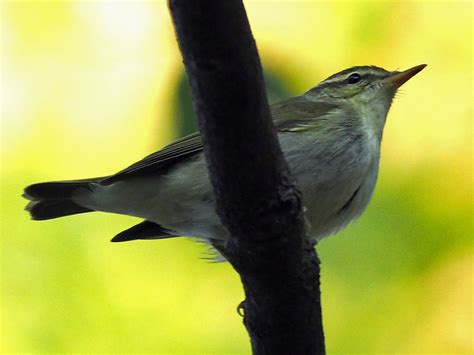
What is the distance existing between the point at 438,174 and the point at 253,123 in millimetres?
923

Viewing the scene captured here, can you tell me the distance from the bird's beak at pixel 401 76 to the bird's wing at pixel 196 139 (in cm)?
23

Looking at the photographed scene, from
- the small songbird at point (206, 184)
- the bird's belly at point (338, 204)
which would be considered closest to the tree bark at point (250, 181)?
the small songbird at point (206, 184)

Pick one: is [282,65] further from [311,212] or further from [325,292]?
[325,292]

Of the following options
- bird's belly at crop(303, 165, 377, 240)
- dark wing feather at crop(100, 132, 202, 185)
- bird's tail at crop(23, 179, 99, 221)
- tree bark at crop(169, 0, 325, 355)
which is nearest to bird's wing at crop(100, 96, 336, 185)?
dark wing feather at crop(100, 132, 202, 185)

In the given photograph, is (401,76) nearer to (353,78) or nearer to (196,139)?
(353,78)

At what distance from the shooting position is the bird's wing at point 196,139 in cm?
255

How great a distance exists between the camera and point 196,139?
2.60 meters

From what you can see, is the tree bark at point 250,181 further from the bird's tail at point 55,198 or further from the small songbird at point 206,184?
the bird's tail at point 55,198

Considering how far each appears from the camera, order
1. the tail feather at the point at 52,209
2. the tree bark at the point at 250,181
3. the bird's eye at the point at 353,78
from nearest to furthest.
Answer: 1. the tree bark at the point at 250,181
2. the tail feather at the point at 52,209
3. the bird's eye at the point at 353,78

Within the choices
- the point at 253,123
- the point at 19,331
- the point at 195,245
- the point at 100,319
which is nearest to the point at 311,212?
the point at 195,245

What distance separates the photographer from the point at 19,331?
232 centimetres

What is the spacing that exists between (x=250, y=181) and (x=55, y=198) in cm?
134

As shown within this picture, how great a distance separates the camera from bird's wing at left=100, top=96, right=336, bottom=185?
8.38 feet

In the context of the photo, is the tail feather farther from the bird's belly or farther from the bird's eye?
the bird's eye
